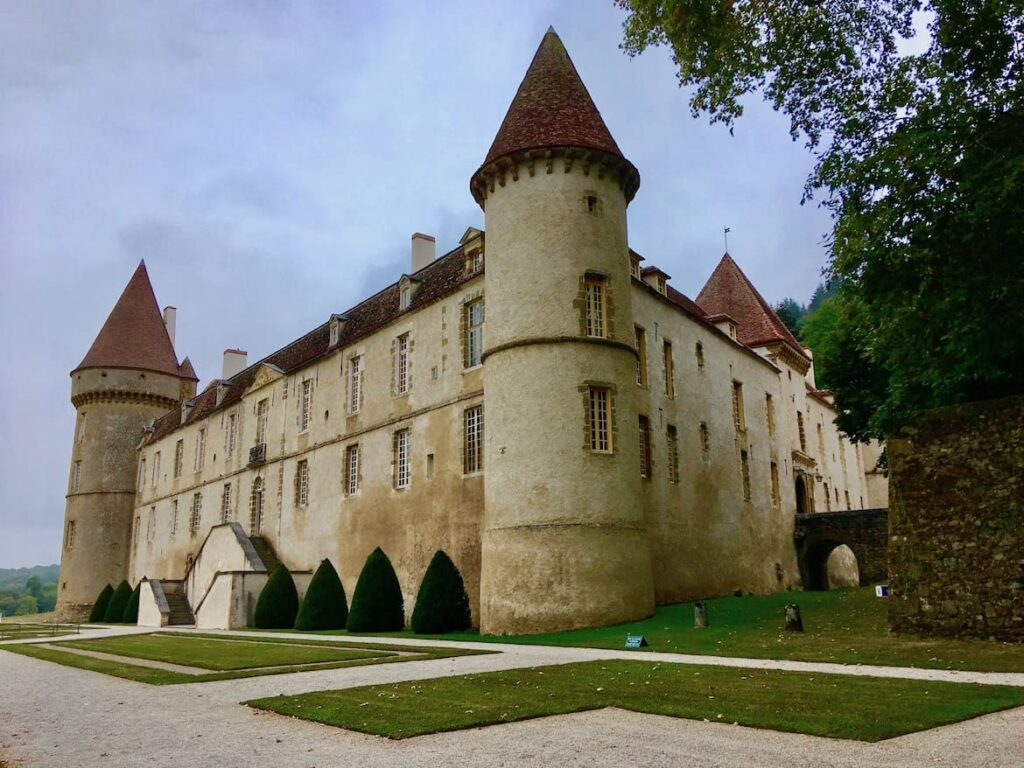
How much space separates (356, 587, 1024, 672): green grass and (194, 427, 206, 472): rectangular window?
24421mm

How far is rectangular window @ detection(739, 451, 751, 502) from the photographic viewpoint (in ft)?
93.7

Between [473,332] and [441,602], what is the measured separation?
772 cm

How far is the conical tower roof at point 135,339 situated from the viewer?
45812 millimetres

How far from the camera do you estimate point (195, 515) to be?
38.8m

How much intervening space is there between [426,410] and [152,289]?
32729mm

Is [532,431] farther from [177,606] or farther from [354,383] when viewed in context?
[177,606]

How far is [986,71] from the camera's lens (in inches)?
483

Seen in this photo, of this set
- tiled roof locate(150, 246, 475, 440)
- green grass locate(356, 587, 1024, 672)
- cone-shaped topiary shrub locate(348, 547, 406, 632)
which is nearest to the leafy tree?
green grass locate(356, 587, 1024, 672)

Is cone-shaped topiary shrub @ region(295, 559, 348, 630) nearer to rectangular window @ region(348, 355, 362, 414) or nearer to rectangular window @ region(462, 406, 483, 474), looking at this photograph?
rectangular window @ region(462, 406, 483, 474)

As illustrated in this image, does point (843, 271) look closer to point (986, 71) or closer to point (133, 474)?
point (986, 71)

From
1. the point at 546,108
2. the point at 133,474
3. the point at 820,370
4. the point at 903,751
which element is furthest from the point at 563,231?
the point at 133,474

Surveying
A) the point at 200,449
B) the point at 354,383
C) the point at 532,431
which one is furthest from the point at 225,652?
the point at 200,449

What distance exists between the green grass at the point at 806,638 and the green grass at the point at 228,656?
3208 mm

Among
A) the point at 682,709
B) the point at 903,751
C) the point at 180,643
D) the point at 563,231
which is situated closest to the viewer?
the point at 903,751
